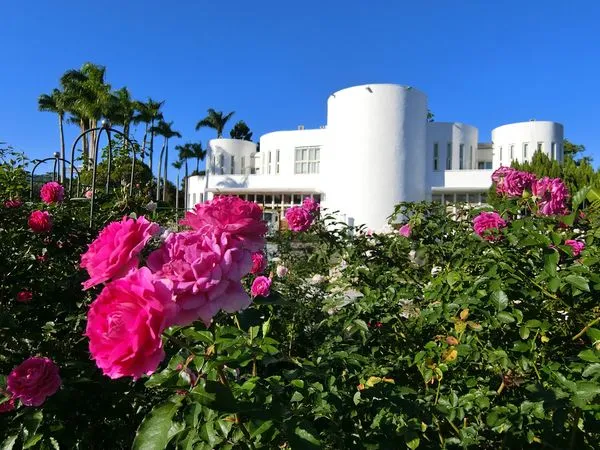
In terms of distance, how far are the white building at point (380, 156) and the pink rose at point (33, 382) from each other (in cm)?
1663

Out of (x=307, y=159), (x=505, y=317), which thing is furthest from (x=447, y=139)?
(x=505, y=317)

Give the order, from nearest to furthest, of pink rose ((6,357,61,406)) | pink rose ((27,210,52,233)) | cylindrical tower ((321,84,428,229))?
1. pink rose ((6,357,61,406))
2. pink rose ((27,210,52,233))
3. cylindrical tower ((321,84,428,229))

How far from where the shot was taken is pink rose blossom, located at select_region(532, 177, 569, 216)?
225cm

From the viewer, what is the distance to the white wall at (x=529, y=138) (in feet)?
77.7

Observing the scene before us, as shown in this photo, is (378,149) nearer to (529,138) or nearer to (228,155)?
(529,138)

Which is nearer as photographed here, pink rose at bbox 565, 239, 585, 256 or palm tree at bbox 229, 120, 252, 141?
pink rose at bbox 565, 239, 585, 256

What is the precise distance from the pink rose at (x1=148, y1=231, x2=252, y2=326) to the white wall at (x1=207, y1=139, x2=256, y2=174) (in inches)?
1210

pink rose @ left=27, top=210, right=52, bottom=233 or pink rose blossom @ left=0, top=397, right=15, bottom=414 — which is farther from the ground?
pink rose @ left=27, top=210, right=52, bottom=233

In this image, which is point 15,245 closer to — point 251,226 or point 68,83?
point 251,226

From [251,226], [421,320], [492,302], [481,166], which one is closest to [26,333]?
[251,226]

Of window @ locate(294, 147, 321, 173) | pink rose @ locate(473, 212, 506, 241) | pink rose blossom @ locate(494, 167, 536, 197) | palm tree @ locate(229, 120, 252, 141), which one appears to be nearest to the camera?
pink rose @ locate(473, 212, 506, 241)

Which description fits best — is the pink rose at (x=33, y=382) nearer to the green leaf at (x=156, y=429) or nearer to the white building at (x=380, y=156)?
the green leaf at (x=156, y=429)

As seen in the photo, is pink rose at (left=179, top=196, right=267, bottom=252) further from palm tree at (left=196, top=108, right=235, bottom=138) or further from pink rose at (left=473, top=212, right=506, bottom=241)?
palm tree at (left=196, top=108, right=235, bottom=138)

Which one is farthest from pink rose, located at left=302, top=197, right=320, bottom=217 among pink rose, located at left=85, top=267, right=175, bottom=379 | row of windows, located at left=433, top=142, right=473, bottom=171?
row of windows, located at left=433, top=142, right=473, bottom=171
